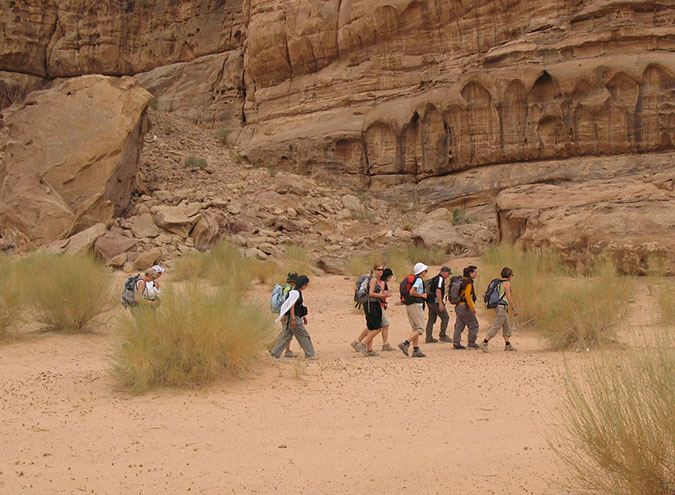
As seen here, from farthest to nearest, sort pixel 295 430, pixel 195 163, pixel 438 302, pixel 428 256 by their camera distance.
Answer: pixel 195 163, pixel 428 256, pixel 438 302, pixel 295 430

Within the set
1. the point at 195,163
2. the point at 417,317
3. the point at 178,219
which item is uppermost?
the point at 195,163

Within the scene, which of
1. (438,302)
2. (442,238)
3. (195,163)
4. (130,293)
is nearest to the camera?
(130,293)

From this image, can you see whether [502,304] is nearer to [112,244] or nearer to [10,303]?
[10,303]

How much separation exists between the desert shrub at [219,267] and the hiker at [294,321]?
7.06 m

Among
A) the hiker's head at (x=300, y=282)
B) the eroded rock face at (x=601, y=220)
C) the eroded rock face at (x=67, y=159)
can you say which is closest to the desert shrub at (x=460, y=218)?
the eroded rock face at (x=601, y=220)

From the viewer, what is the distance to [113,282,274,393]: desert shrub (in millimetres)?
6871

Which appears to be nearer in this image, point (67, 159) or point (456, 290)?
point (456, 290)

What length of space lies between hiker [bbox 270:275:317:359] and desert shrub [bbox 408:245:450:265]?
38.7 feet

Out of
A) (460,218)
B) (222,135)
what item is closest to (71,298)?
(460,218)

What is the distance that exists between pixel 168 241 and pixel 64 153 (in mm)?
4769

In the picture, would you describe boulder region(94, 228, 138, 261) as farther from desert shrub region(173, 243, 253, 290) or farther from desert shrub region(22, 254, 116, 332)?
desert shrub region(22, 254, 116, 332)

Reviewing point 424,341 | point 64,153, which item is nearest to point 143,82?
point 64,153

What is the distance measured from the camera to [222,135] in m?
34.8

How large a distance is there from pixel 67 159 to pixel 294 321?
16.3 metres
